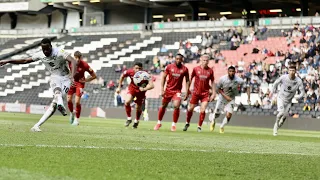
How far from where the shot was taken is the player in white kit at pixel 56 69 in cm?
1661

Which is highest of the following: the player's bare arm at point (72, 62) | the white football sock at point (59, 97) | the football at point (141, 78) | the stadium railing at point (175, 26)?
the stadium railing at point (175, 26)

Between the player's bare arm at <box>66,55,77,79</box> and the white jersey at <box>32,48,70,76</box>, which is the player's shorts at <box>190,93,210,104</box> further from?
the player's bare arm at <box>66,55,77,79</box>

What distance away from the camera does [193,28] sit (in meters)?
57.7

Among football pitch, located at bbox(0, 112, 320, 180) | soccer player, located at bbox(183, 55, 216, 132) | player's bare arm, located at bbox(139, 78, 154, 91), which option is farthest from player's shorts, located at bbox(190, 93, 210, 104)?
football pitch, located at bbox(0, 112, 320, 180)

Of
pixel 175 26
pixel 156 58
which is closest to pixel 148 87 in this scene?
pixel 156 58

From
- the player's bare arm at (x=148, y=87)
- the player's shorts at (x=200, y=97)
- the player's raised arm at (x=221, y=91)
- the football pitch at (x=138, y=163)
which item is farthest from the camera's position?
the player's raised arm at (x=221, y=91)

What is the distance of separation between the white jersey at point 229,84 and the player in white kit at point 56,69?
27.9 ft

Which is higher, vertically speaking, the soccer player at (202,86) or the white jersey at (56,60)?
the white jersey at (56,60)

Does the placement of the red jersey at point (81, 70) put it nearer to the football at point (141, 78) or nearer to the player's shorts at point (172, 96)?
the football at point (141, 78)

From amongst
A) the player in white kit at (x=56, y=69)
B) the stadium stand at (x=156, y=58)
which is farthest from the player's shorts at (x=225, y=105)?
the stadium stand at (x=156, y=58)

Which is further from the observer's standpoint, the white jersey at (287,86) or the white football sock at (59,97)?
the white jersey at (287,86)

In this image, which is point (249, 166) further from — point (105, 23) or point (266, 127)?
point (105, 23)

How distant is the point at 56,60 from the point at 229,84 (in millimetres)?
9040

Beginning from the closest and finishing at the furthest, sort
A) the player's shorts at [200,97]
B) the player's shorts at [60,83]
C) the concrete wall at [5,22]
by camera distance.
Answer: the player's shorts at [60,83] < the player's shorts at [200,97] < the concrete wall at [5,22]
